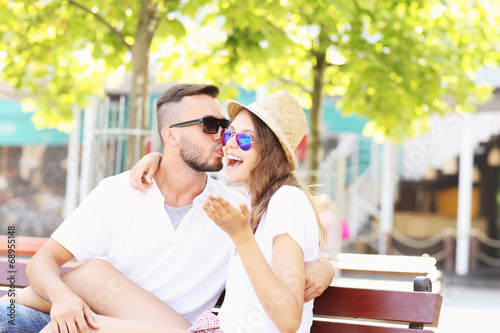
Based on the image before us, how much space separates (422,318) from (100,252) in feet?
4.87

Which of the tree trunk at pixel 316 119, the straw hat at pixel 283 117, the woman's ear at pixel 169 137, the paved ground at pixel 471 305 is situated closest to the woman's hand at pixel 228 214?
the straw hat at pixel 283 117

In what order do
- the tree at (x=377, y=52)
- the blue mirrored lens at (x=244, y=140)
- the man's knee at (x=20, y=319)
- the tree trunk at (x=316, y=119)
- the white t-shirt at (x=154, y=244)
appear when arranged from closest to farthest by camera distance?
1. the blue mirrored lens at (x=244, y=140)
2. the man's knee at (x=20, y=319)
3. the white t-shirt at (x=154, y=244)
4. the tree at (x=377, y=52)
5. the tree trunk at (x=316, y=119)

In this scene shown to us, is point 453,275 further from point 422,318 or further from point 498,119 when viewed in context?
point 422,318

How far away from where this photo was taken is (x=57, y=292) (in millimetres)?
2689

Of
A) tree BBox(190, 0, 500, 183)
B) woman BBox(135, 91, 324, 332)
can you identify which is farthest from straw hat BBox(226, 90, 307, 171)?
tree BBox(190, 0, 500, 183)

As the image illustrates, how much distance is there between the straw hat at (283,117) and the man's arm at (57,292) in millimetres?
1029

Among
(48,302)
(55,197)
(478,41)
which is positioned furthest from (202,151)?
(55,197)

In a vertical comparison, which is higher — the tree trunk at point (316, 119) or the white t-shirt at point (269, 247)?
the tree trunk at point (316, 119)

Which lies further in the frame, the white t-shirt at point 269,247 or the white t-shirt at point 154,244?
the white t-shirt at point 154,244

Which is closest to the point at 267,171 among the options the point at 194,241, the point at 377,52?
the point at 194,241

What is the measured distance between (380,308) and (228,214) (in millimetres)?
1007

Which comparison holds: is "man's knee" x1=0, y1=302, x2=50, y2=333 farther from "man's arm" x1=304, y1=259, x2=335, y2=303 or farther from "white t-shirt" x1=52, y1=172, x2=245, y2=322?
"man's arm" x1=304, y1=259, x2=335, y2=303

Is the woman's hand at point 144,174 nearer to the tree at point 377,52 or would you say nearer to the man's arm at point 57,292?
the man's arm at point 57,292

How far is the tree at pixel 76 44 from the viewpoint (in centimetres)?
555
